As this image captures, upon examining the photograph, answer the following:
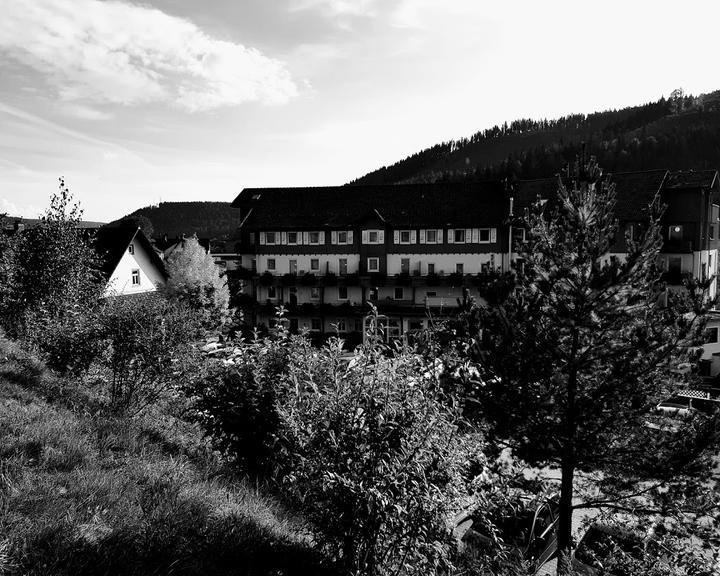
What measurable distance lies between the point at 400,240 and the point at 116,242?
69.3 ft

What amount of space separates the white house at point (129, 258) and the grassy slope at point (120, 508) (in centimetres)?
Result: 2677

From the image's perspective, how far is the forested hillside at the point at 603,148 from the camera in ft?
365

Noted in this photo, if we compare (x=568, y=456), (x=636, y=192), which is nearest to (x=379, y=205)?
(x=636, y=192)

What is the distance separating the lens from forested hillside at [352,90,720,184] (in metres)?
111

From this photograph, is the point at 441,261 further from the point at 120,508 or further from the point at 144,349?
Answer: the point at 120,508

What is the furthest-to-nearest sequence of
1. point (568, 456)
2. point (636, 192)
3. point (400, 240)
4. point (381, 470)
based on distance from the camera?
point (400, 240) → point (636, 192) → point (568, 456) → point (381, 470)

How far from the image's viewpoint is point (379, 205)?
44062 mm

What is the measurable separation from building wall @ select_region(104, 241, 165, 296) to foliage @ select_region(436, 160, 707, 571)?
2759 centimetres

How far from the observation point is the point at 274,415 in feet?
24.5

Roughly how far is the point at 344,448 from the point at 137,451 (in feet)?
14.4

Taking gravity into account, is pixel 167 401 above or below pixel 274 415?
below

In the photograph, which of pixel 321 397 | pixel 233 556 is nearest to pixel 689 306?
pixel 321 397

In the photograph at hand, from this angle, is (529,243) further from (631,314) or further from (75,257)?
(75,257)

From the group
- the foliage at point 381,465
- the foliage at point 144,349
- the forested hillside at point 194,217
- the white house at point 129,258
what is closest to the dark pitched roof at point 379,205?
the white house at point 129,258
